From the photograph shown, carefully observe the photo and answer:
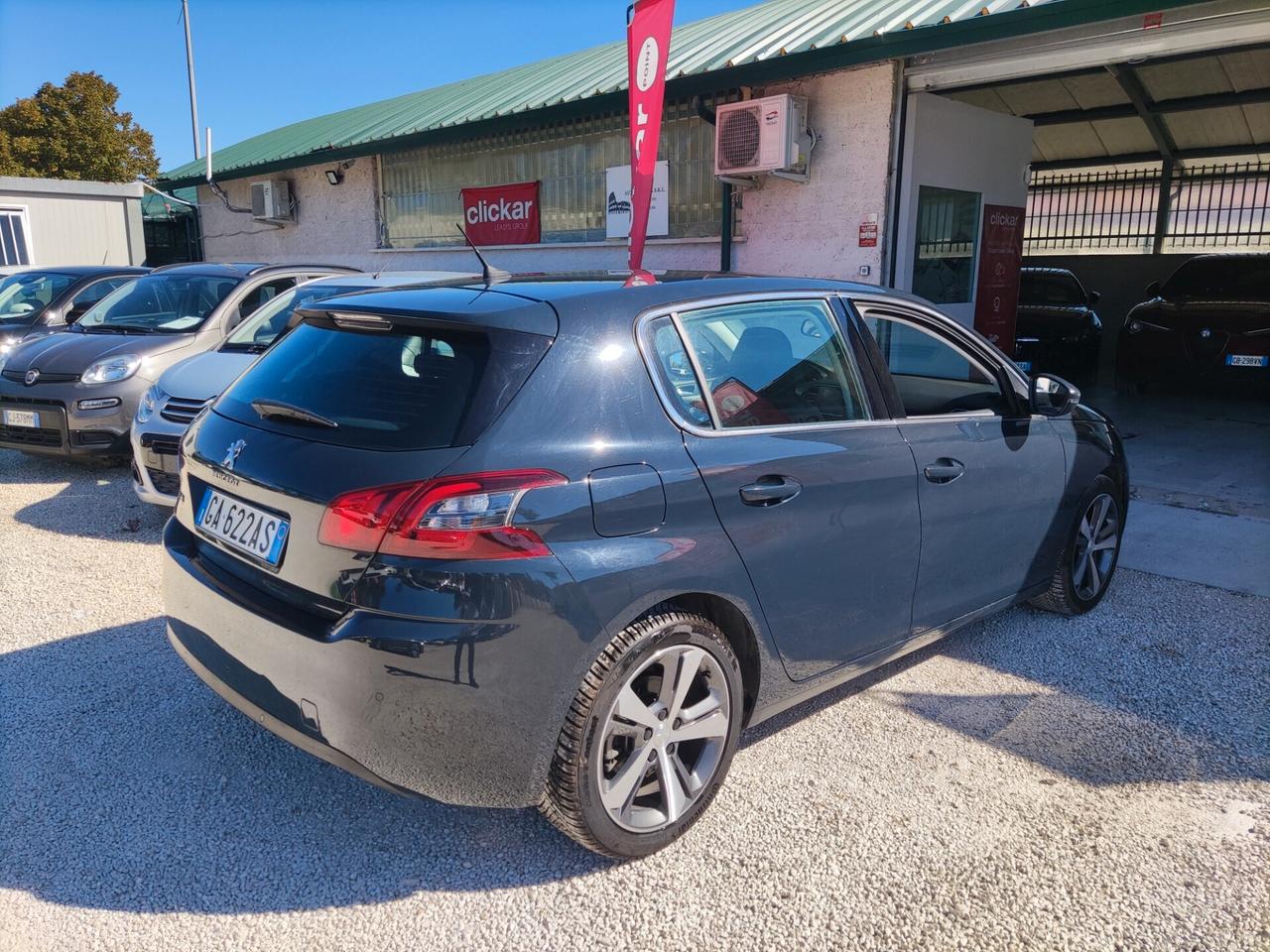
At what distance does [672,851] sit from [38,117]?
3857 centimetres

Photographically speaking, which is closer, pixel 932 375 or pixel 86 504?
pixel 932 375

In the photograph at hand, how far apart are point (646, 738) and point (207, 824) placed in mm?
1393

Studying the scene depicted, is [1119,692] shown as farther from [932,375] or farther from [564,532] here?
[564,532]

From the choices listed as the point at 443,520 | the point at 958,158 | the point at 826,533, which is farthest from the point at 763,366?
the point at 958,158

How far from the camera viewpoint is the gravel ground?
2422 millimetres

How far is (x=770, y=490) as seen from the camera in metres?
2.78

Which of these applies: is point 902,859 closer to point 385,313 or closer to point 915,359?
point 385,313

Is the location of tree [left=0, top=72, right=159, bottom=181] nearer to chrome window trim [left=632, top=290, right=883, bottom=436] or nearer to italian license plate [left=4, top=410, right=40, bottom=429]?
italian license plate [left=4, top=410, right=40, bottom=429]

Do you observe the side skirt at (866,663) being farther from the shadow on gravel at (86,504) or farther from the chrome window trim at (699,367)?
the shadow on gravel at (86,504)

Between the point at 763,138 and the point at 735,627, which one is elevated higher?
the point at 763,138

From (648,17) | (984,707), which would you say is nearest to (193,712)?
(984,707)

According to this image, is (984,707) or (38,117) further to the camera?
(38,117)

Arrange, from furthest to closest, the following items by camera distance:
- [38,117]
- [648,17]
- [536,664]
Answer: [38,117] → [648,17] → [536,664]

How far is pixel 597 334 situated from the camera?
2604 millimetres
